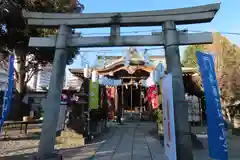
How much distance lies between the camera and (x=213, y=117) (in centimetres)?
491

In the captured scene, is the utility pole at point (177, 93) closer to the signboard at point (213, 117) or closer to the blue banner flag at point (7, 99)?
the signboard at point (213, 117)

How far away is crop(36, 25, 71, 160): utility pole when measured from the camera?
5.79m

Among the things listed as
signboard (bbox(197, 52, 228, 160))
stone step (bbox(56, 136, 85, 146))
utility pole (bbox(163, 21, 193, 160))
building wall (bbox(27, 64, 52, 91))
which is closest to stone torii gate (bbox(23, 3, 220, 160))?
utility pole (bbox(163, 21, 193, 160))

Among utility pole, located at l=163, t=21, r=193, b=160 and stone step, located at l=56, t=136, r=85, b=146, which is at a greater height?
utility pole, located at l=163, t=21, r=193, b=160

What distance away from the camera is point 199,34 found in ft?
20.0

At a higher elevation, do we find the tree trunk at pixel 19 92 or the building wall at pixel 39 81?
the building wall at pixel 39 81

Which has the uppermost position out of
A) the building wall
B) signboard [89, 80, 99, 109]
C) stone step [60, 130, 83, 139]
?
the building wall

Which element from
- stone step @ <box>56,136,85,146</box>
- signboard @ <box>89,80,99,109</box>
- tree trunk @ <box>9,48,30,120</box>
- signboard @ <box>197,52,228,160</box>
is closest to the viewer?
signboard @ <box>197,52,228,160</box>

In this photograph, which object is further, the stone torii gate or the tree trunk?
the tree trunk

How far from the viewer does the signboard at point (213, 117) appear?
4.77 m

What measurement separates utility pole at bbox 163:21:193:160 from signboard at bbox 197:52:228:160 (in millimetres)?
623

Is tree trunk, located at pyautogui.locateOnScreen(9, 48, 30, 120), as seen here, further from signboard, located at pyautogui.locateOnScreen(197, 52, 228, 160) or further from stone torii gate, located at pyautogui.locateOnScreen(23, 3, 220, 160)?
signboard, located at pyautogui.locateOnScreen(197, 52, 228, 160)

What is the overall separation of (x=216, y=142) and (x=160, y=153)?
11.4 feet

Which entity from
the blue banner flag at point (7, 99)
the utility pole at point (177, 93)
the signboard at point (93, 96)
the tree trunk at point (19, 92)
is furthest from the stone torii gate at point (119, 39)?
the tree trunk at point (19, 92)
